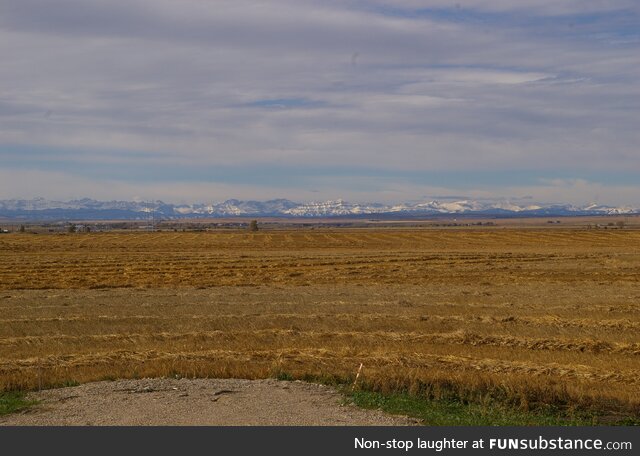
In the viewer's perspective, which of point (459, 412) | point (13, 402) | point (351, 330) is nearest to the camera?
point (459, 412)

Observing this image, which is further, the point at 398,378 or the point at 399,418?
the point at 398,378

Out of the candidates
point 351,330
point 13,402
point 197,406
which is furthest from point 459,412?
point 351,330

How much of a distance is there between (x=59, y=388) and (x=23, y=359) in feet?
18.2

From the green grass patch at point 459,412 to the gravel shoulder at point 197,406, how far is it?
33 centimetres

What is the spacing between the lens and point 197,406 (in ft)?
39.4

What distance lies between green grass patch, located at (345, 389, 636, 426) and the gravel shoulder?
1.09ft

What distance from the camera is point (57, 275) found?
43.2m

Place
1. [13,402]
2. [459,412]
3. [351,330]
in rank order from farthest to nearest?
[351,330]
[13,402]
[459,412]

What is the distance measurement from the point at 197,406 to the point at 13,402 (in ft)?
10.0

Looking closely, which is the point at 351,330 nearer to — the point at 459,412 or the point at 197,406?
the point at 459,412

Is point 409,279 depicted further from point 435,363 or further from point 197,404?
point 197,404

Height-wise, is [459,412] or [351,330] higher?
[459,412]

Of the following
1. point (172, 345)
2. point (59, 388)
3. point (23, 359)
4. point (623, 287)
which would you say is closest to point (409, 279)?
point (623, 287)

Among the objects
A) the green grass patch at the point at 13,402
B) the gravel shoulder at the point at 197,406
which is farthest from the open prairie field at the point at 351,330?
the gravel shoulder at the point at 197,406
